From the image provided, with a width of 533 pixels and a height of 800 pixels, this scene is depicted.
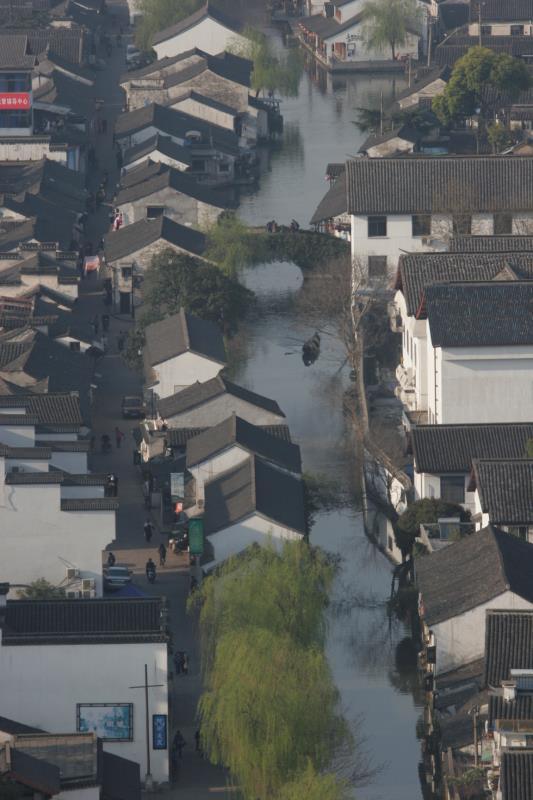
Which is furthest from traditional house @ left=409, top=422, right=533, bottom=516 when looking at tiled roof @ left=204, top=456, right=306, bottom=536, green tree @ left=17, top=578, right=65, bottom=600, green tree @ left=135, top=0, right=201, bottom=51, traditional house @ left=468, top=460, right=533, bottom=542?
green tree @ left=135, top=0, right=201, bottom=51

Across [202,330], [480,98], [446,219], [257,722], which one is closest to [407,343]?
[202,330]

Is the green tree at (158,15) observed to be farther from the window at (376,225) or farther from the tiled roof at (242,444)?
the tiled roof at (242,444)

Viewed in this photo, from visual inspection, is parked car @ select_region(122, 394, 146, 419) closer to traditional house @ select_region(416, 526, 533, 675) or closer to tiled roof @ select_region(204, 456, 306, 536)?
tiled roof @ select_region(204, 456, 306, 536)

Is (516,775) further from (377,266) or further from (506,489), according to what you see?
(377,266)

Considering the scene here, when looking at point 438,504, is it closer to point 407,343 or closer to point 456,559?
point 456,559

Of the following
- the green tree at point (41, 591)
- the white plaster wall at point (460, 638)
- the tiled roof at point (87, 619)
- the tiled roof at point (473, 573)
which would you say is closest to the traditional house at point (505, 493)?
the tiled roof at point (473, 573)

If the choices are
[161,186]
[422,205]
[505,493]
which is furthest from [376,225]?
[505,493]
